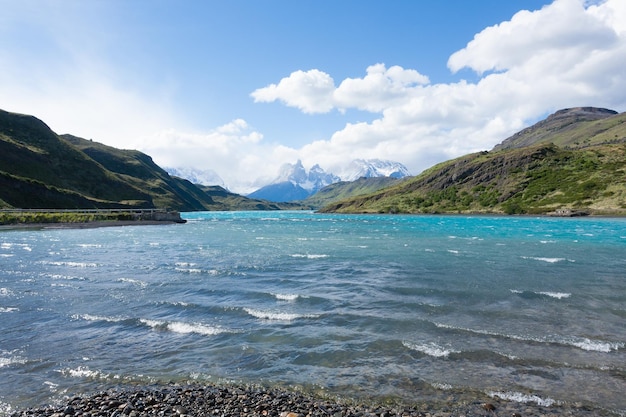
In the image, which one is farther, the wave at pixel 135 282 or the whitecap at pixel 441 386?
the wave at pixel 135 282

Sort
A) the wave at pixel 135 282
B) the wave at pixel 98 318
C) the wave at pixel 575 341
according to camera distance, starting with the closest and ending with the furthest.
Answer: the wave at pixel 575 341, the wave at pixel 98 318, the wave at pixel 135 282

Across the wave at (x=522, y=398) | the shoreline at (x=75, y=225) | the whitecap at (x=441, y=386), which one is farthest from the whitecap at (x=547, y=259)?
the shoreline at (x=75, y=225)

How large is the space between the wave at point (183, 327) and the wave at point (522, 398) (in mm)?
13469

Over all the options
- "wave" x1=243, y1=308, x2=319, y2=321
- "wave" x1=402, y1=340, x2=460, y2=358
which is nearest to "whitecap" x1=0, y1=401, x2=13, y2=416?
"wave" x1=243, y1=308, x2=319, y2=321

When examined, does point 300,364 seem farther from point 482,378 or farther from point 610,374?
point 610,374

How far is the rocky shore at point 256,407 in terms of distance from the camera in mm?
11102

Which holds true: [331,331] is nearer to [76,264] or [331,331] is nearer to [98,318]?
[98,318]

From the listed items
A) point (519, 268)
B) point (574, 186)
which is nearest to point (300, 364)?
point (519, 268)

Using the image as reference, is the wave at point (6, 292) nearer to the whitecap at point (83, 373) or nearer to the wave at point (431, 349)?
the whitecap at point (83, 373)

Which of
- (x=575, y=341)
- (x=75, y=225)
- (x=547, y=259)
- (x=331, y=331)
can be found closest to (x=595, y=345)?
(x=575, y=341)

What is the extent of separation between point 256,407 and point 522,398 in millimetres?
8910

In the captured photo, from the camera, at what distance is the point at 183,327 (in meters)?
20.2

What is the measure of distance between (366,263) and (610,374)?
3078 cm

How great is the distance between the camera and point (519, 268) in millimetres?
38844
